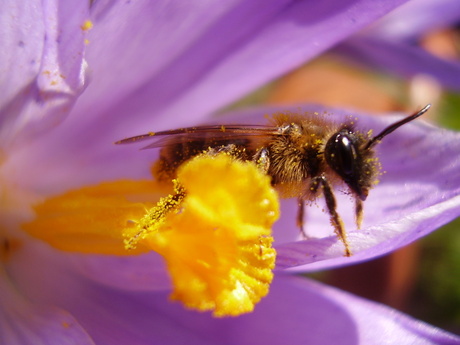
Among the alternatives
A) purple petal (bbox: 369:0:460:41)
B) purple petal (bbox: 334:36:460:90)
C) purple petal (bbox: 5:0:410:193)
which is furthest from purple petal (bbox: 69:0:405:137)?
purple petal (bbox: 369:0:460:41)

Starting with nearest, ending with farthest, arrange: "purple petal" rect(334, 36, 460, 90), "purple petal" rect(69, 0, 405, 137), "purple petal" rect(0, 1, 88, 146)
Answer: "purple petal" rect(0, 1, 88, 146), "purple petal" rect(69, 0, 405, 137), "purple petal" rect(334, 36, 460, 90)

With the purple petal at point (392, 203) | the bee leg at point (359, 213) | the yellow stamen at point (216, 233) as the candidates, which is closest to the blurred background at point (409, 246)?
the purple petal at point (392, 203)

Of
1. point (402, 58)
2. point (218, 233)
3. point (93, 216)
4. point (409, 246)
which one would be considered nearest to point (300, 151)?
point (218, 233)

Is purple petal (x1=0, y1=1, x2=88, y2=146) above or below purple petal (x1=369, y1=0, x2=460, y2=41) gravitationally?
above

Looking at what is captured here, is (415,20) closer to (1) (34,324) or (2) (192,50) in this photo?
(2) (192,50)

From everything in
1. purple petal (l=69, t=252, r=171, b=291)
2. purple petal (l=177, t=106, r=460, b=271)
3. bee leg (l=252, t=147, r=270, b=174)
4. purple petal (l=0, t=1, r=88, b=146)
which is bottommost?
purple petal (l=177, t=106, r=460, b=271)

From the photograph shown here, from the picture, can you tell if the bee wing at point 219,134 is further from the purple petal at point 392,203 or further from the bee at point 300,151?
the purple petal at point 392,203

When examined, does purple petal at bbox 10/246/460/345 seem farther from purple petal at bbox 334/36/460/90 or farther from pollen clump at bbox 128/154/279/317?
purple petal at bbox 334/36/460/90
